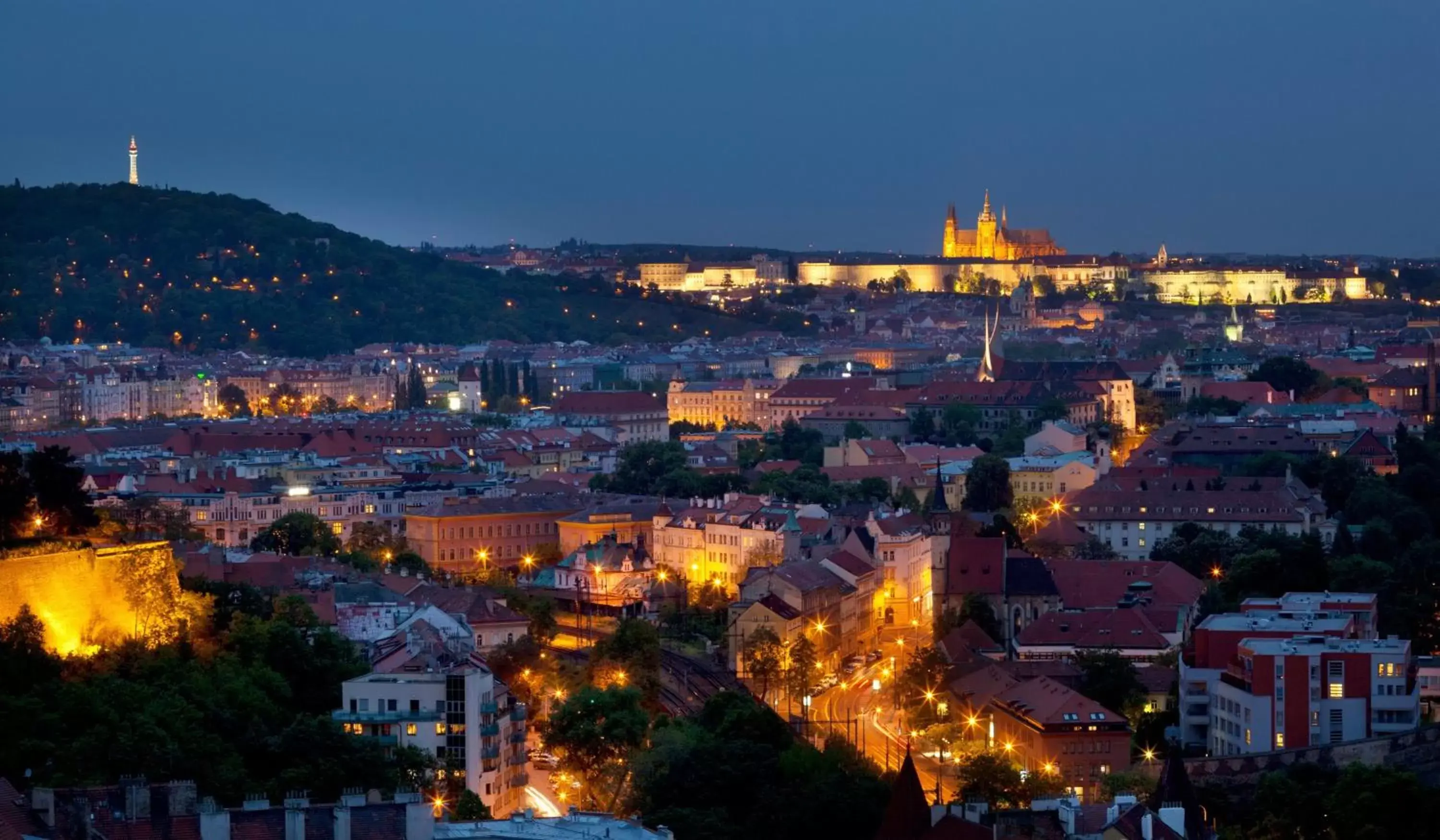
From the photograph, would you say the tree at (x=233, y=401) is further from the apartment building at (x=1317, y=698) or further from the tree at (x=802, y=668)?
the apartment building at (x=1317, y=698)

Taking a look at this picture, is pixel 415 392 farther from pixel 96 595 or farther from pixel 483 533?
pixel 96 595

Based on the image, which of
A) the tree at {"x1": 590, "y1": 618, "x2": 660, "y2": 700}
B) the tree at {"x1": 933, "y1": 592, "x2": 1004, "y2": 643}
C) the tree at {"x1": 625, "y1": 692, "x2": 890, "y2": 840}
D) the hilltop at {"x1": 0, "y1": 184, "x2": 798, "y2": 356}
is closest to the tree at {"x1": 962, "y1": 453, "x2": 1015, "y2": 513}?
the tree at {"x1": 933, "y1": 592, "x2": 1004, "y2": 643}

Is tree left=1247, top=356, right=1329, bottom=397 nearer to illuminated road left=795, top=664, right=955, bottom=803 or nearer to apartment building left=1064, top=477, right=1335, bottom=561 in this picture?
apartment building left=1064, top=477, right=1335, bottom=561

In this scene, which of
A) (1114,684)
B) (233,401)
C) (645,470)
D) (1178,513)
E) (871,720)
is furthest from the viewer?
(233,401)

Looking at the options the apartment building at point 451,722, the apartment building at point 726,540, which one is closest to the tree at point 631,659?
the apartment building at point 451,722

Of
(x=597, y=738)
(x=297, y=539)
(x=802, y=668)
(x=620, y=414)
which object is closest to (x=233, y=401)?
(x=620, y=414)
